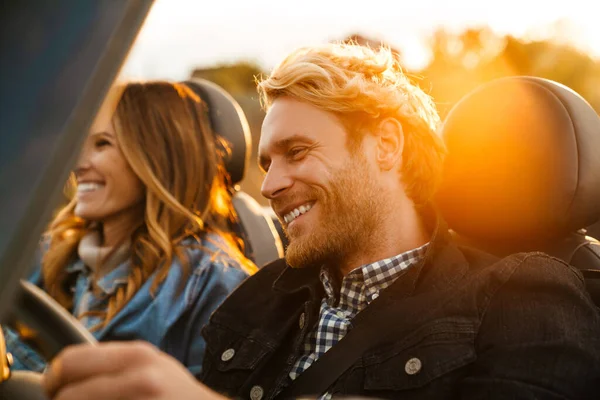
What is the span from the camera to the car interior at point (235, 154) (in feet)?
2.53

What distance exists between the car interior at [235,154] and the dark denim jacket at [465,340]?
20cm

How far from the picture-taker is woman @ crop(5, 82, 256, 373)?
2764 mm

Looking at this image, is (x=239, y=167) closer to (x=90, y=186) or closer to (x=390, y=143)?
(x=90, y=186)

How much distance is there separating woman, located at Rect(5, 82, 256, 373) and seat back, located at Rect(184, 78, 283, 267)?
7 cm

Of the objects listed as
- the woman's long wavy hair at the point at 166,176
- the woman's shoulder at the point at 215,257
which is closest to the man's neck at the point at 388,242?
the woman's shoulder at the point at 215,257

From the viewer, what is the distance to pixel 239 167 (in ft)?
10.7

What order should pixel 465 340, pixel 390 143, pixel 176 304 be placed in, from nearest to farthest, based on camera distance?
1. pixel 465 340
2. pixel 390 143
3. pixel 176 304

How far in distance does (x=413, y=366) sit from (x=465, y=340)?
0.46ft

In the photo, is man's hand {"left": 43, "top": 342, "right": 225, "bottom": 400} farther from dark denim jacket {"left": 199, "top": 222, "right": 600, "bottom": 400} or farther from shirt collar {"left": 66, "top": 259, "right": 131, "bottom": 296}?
shirt collar {"left": 66, "top": 259, "right": 131, "bottom": 296}

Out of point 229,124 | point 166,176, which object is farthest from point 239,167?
point 166,176

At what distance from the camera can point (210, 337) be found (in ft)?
7.66

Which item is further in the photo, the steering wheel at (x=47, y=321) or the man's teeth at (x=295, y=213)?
the man's teeth at (x=295, y=213)

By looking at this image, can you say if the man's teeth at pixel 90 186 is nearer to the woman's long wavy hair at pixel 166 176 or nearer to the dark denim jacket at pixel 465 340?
the woman's long wavy hair at pixel 166 176

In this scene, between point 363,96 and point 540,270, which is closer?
point 540,270
